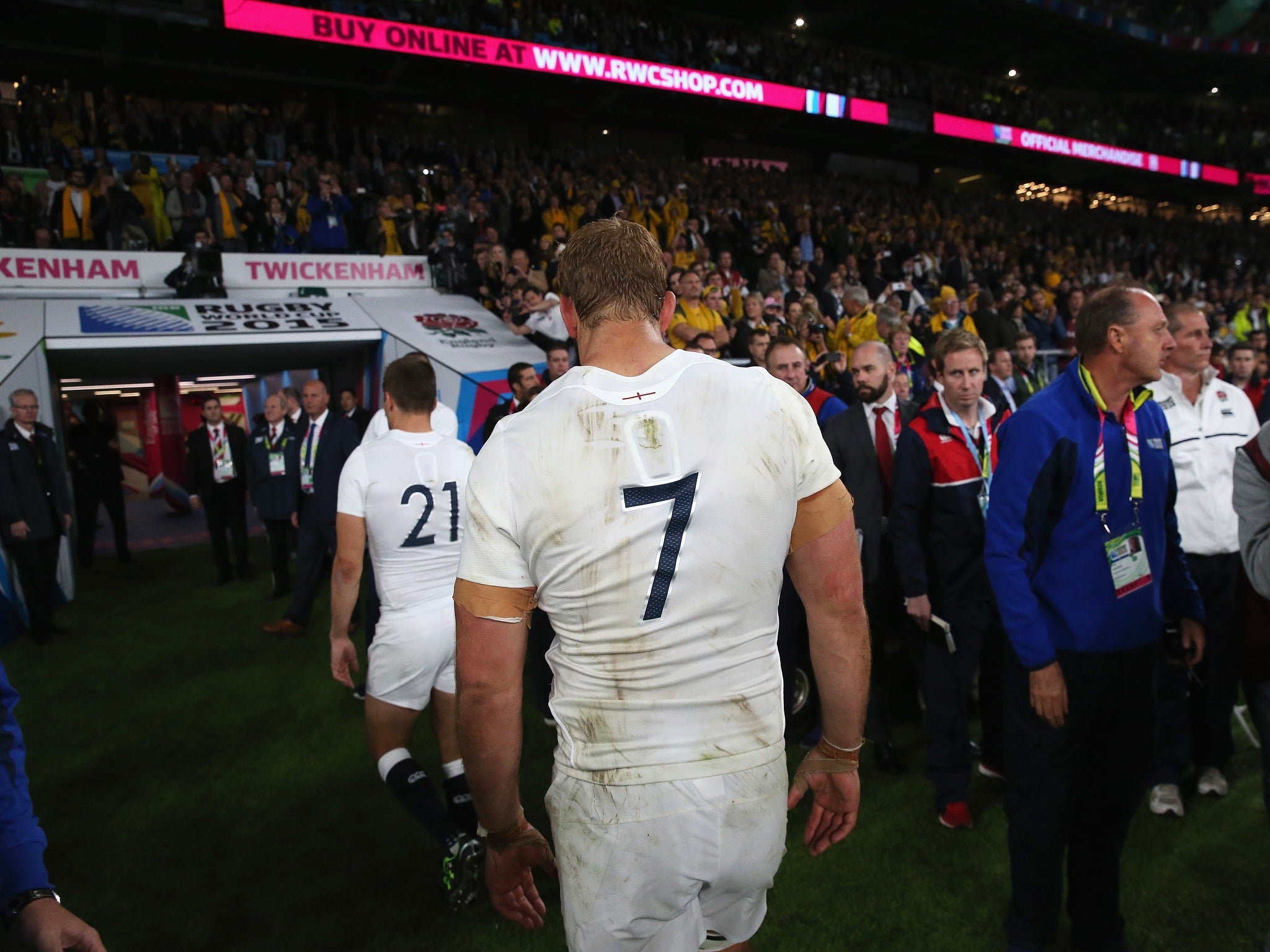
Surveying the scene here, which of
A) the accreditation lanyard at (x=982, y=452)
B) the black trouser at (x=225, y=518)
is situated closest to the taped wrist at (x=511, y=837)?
the accreditation lanyard at (x=982, y=452)

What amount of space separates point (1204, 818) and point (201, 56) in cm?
1783

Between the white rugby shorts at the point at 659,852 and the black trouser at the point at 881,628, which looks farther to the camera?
the black trouser at the point at 881,628

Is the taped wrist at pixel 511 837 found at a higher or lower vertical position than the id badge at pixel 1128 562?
lower

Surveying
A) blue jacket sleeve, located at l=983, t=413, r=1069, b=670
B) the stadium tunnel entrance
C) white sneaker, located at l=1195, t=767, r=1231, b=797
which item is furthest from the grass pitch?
the stadium tunnel entrance

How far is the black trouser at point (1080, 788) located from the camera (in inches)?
85.7

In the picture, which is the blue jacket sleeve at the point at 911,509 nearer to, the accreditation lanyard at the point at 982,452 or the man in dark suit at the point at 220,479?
the accreditation lanyard at the point at 982,452

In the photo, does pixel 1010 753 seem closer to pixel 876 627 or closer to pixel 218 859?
pixel 876 627

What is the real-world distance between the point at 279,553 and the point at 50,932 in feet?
20.4

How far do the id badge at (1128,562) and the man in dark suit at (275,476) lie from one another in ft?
20.9

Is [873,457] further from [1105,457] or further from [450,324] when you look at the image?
[450,324]

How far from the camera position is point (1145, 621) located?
219 centimetres

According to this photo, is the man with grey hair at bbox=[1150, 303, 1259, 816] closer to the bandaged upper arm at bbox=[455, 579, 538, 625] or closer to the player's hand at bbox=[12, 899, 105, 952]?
the bandaged upper arm at bbox=[455, 579, 538, 625]

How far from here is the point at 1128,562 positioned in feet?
7.17

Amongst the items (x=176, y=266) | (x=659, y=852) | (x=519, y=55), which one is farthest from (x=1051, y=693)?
(x=519, y=55)
